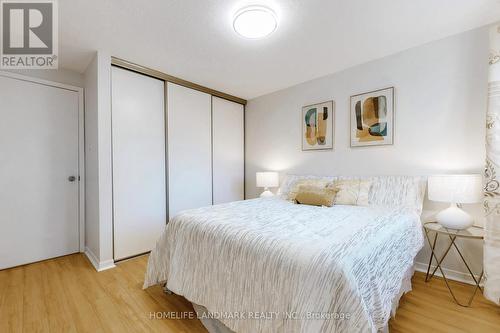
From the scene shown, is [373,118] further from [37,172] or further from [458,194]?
[37,172]

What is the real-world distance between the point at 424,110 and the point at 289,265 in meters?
2.24

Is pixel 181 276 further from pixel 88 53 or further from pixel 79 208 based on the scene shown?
pixel 88 53

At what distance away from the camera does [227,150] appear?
3.81m

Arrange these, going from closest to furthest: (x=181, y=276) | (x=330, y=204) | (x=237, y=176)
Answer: (x=181, y=276) < (x=330, y=204) < (x=237, y=176)

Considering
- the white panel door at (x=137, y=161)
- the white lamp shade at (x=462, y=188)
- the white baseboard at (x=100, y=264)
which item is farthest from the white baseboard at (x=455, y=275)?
the white baseboard at (x=100, y=264)

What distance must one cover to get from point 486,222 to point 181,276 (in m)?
2.41

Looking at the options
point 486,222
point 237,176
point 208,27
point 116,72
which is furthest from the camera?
point 237,176

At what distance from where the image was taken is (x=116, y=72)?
2496 mm

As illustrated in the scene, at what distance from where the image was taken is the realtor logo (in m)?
1.70

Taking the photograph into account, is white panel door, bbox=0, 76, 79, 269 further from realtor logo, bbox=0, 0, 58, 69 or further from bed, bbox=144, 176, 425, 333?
bed, bbox=144, 176, 425, 333

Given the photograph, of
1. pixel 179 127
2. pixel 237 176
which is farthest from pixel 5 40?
pixel 237 176

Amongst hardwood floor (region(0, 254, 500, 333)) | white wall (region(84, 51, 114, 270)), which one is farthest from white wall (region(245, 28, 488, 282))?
white wall (region(84, 51, 114, 270))

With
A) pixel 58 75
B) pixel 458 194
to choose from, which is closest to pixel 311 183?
pixel 458 194

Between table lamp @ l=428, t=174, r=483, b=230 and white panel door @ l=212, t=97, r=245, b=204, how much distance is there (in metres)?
2.78
